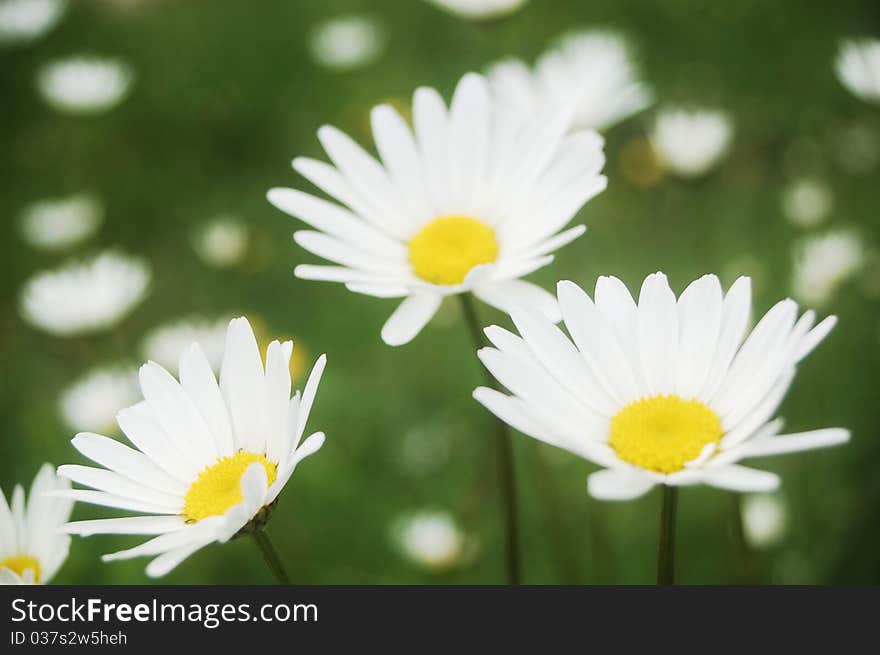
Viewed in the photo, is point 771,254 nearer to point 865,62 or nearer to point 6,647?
point 865,62

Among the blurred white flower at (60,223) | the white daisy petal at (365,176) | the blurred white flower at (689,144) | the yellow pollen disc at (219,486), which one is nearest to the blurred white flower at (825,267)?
the blurred white flower at (689,144)

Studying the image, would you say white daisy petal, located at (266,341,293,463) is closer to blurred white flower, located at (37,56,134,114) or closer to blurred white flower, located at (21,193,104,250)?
blurred white flower, located at (21,193,104,250)

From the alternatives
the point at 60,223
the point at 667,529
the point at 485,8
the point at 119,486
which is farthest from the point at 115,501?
the point at 60,223

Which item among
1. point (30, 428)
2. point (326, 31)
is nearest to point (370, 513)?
point (30, 428)

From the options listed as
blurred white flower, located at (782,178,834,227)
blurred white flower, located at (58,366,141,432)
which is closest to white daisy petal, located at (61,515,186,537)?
blurred white flower, located at (58,366,141,432)

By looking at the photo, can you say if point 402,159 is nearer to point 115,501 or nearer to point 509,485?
point 509,485
